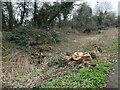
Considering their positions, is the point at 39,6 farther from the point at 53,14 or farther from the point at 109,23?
the point at 109,23

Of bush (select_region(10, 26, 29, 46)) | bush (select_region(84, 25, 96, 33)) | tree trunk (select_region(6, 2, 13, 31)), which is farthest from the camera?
bush (select_region(84, 25, 96, 33))

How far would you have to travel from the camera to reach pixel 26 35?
8906mm

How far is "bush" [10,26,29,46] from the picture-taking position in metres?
8.30

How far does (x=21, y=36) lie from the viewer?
8.74 m

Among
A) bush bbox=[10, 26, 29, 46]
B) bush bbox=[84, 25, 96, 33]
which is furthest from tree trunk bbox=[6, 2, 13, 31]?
bush bbox=[84, 25, 96, 33]

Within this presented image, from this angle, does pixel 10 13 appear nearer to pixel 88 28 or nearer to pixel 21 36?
pixel 21 36

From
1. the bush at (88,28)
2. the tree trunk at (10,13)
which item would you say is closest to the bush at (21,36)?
the tree trunk at (10,13)

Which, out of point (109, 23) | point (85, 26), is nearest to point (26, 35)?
point (85, 26)

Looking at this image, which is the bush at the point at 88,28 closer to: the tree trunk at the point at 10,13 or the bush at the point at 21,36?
the tree trunk at the point at 10,13

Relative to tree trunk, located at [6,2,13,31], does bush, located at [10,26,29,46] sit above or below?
below

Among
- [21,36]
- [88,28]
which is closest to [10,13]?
[21,36]

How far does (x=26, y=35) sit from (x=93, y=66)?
19.7ft

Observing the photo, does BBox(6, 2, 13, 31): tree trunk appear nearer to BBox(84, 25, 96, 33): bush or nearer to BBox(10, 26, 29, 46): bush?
BBox(10, 26, 29, 46): bush

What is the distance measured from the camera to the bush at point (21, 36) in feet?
27.2
